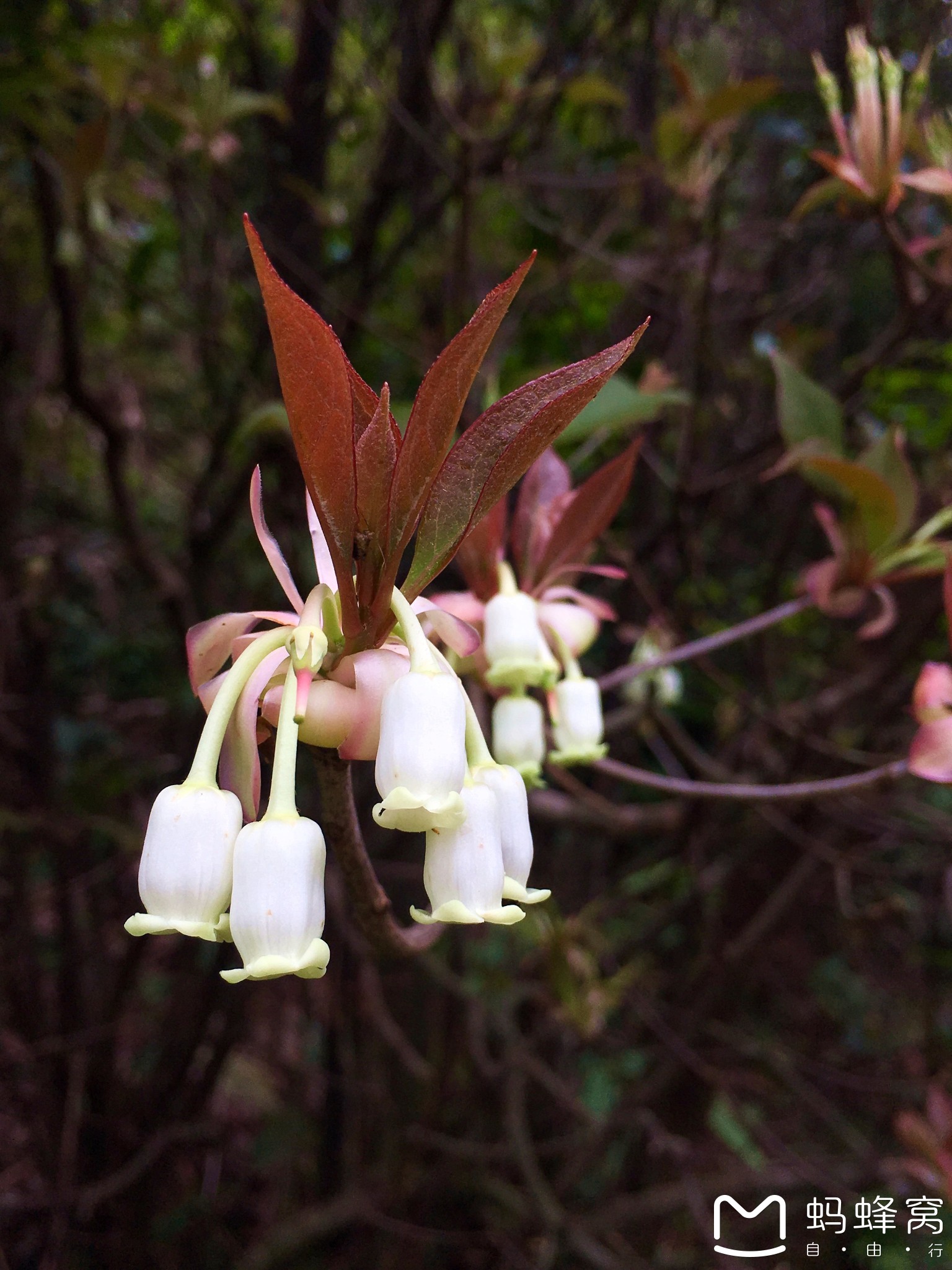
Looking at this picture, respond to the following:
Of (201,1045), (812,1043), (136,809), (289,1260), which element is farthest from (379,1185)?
(812,1043)

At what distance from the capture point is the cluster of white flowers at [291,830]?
15.5 inches

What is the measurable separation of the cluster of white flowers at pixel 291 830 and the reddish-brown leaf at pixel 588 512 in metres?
0.42

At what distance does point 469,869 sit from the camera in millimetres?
433

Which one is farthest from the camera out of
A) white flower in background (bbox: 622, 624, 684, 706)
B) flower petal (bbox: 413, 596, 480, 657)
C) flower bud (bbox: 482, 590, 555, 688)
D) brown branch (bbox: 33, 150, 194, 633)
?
white flower in background (bbox: 622, 624, 684, 706)

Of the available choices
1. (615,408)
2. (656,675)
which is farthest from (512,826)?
(656,675)

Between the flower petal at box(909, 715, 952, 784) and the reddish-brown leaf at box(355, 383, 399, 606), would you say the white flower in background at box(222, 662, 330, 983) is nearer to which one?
the reddish-brown leaf at box(355, 383, 399, 606)

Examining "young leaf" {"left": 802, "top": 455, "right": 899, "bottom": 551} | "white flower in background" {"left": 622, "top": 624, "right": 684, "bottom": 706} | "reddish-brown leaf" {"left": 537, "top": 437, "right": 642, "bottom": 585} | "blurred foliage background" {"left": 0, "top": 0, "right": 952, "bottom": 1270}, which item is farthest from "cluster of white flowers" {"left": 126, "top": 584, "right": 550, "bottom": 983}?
"white flower in background" {"left": 622, "top": 624, "right": 684, "bottom": 706}

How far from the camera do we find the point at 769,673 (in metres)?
1.61

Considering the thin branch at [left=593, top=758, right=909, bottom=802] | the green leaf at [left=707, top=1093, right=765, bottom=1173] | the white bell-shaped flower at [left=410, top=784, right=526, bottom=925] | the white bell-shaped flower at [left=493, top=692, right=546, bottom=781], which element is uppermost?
the white bell-shaped flower at [left=493, top=692, right=546, bottom=781]

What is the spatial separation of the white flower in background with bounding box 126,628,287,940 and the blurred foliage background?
0.90 meters

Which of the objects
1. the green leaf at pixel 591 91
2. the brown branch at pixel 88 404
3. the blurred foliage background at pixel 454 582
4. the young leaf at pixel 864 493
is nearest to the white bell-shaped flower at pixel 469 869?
the young leaf at pixel 864 493

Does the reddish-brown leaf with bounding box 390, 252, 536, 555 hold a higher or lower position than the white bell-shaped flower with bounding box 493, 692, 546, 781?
higher

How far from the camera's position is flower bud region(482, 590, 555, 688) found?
0.72 m

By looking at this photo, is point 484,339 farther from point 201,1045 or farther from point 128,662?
point 128,662
